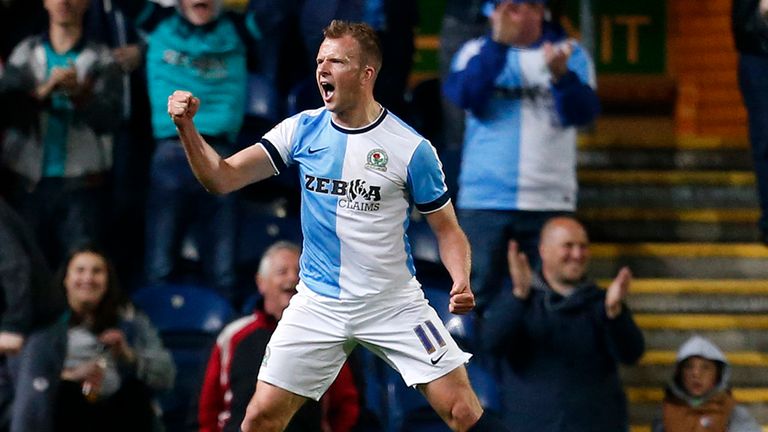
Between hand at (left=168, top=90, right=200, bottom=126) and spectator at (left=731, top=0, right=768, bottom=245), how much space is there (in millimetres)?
4412

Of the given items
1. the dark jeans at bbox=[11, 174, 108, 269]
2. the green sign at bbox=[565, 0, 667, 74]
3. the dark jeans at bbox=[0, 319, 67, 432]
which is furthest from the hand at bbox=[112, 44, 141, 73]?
the green sign at bbox=[565, 0, 667, 74]

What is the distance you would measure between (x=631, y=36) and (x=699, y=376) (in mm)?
5820

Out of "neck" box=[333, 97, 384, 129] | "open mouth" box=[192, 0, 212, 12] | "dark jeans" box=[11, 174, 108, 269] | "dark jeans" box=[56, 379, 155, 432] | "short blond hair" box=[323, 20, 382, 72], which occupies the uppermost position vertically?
"open mouth" box=[192, 0, 212, 12]

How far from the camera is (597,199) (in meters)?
10.7

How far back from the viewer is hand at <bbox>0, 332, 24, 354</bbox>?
773 cm

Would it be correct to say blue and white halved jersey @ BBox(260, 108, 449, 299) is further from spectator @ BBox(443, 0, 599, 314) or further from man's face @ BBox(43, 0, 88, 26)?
man's face @ BBox(43, 0, 88, 26)

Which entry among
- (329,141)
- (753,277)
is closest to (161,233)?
(329,141)

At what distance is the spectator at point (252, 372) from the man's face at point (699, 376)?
1.69 meters

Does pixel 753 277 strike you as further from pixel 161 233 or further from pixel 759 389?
pixel 161 233

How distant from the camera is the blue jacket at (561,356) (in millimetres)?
7867

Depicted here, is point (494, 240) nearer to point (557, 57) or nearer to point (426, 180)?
point (557, 57)

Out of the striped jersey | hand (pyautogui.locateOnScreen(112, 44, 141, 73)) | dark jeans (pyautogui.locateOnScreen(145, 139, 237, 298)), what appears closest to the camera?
the striped jersey

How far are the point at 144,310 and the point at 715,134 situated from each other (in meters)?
5.64

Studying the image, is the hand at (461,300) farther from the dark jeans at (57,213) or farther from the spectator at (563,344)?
the dark jeans at (57,213)
